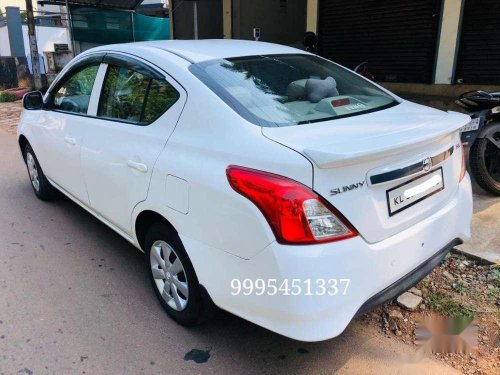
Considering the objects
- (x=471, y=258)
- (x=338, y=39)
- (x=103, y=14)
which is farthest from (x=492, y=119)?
(x=103, y=14)

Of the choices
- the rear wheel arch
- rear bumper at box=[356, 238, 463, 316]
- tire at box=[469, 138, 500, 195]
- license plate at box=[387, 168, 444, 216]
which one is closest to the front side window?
the rear wheel arch

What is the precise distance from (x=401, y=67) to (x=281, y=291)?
273 inches

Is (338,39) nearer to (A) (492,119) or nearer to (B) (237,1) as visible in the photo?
(B) (237,1)

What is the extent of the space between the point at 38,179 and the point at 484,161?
175 inches

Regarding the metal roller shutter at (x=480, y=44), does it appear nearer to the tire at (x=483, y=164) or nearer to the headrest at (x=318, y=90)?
the tire at (x=483, y=164)

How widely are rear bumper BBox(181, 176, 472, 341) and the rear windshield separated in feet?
2.27

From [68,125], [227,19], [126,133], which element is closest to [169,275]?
[126,133]

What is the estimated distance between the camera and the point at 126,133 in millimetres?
2834

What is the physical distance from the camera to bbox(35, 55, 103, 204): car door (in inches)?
136

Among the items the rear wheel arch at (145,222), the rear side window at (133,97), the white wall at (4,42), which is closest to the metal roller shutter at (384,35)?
Result: the rear side window at (133,97)

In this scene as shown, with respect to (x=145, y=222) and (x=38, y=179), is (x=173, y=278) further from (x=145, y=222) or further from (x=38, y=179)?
(x=38, y=179)

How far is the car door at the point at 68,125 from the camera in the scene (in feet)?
11.3

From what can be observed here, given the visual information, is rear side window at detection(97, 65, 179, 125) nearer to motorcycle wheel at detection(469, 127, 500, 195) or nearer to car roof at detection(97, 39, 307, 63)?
car roof at detection(97, 39, 307, 63)

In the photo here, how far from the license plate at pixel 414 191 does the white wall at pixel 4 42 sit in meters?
19.9
